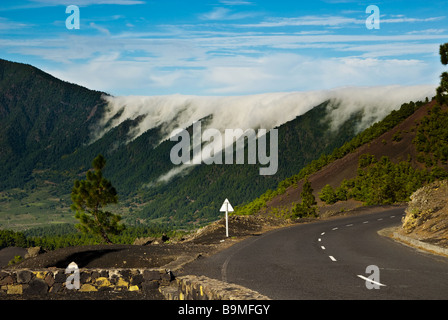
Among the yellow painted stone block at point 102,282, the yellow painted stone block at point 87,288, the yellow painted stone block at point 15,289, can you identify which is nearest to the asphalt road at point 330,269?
the yellow painted stone block at point 102,282

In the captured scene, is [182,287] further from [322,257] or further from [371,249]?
[371,249]

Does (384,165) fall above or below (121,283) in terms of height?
above

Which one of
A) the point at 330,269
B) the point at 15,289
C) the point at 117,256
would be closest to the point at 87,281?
the point at 15,289

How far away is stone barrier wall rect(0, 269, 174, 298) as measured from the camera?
560 inches

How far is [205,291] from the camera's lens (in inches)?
429

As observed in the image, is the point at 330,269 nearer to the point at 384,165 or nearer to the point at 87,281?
the point at 87,281

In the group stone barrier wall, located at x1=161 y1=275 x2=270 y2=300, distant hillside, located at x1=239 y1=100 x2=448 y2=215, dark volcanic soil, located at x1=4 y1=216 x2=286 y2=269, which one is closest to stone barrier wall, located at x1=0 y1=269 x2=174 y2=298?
stone barrier wall, located at x1=161 y1=275 x2=270 y2=300

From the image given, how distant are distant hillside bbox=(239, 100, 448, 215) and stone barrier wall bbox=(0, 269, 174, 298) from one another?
60840 mm

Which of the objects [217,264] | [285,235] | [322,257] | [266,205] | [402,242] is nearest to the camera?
[217,264]

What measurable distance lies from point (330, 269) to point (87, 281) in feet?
23.7

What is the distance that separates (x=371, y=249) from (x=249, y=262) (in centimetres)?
660

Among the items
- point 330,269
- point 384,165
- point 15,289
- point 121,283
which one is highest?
point 384,165

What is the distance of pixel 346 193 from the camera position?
95.9 metres
